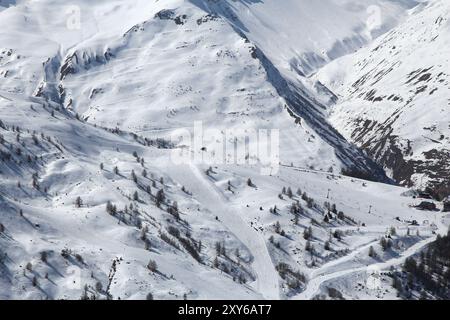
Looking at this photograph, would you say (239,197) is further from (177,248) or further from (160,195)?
(177,248)

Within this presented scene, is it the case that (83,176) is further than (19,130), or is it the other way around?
(19,130)

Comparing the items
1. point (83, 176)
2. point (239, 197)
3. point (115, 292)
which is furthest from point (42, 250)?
point (239, 197)
